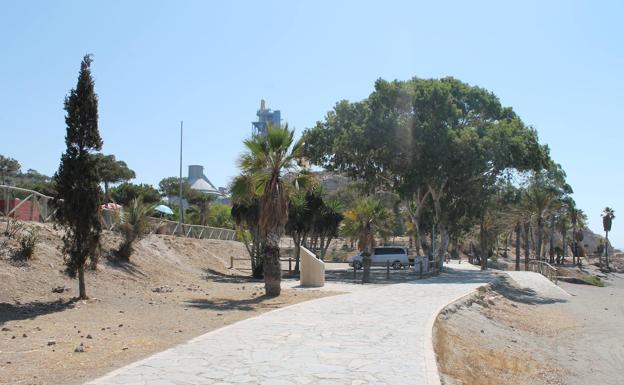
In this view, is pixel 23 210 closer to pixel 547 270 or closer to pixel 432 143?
pixel 432 143

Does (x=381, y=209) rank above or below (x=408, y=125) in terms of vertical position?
below

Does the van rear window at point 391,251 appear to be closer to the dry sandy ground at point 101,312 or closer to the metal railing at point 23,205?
the dry sandy ground at point 101,312

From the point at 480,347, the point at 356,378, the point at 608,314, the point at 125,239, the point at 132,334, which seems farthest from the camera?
the point at 608,314

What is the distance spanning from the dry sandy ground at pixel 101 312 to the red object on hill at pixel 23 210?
3.38 ft

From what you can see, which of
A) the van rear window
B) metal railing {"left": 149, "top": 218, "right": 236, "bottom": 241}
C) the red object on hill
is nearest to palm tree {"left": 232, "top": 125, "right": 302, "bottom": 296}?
the red object on hill

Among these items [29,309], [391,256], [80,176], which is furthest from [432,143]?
[29,309]

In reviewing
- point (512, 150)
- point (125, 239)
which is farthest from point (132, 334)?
point (512, 150)

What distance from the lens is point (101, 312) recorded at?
14367 millimetres

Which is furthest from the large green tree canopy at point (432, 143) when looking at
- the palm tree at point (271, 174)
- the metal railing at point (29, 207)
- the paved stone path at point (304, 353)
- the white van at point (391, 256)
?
the paved stone path at point (304, 353)

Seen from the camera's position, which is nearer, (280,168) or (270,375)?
(270,375)

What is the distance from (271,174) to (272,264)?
2837mm

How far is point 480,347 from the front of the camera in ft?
43.2

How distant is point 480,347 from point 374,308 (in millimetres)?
3021

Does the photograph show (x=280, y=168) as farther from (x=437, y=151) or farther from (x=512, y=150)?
(x=512, y=150)
